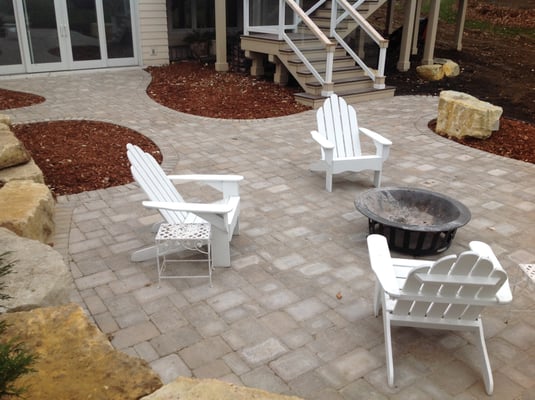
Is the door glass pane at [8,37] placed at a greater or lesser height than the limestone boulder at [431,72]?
greater

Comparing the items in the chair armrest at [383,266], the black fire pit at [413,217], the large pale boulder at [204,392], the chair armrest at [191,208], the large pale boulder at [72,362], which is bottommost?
the black fire pit at [413,217]

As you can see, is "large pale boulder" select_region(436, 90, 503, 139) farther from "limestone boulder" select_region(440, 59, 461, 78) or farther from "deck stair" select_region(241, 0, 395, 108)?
"limestone boulder" select_region(440, 59, 461, 78)

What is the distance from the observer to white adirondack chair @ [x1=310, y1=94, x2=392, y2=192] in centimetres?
532

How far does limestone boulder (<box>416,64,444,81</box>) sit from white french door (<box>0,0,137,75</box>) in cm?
705

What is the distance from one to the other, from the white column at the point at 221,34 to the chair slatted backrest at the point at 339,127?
21.0ft

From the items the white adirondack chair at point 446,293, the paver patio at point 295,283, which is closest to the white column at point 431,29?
the paver patio at point 295,283

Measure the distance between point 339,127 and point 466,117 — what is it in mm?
2632

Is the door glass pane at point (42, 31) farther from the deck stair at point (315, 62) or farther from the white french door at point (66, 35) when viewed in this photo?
the deck stair at point (315, 62)

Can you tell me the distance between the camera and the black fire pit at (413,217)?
13.1 feet

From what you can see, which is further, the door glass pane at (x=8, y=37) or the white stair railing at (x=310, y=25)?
the door glass pane at (x=8, y=37)

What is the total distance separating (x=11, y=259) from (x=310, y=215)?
2758mm

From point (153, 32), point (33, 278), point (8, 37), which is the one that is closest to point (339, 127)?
point (33, 278)

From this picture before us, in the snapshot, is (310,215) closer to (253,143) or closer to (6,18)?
(253,143)

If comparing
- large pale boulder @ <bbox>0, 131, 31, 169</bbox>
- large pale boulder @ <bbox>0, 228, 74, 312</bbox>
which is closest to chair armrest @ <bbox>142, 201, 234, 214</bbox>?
large pale boulder @ <bbox>0, 228, 74, 312</bbox>
